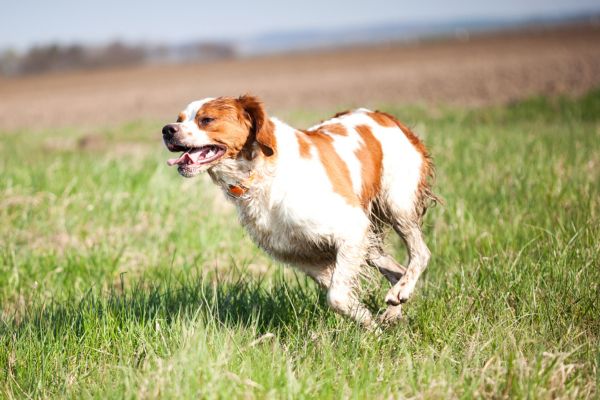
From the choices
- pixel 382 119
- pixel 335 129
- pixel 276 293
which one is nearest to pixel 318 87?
pixel 382 119

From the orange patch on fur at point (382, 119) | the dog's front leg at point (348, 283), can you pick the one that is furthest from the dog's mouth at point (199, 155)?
the orange patch on fur at point (382, 119)

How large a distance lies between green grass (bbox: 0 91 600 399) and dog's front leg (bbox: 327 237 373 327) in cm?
9

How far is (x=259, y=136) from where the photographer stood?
3.40 metres

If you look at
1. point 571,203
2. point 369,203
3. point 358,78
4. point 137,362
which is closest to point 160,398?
point 137,362

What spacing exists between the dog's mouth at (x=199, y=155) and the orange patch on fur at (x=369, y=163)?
33.6 inches

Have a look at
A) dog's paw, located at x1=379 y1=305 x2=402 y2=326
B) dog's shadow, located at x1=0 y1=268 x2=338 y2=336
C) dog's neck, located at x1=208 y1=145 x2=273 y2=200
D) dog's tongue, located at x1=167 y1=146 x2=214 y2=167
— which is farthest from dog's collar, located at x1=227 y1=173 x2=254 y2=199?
dog's paw, located at x1=379 y1=305 x2=402 y2=326

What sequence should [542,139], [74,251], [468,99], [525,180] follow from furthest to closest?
1. [468,99]
2. [542,139]
3. [525,180]
4. [74,251]

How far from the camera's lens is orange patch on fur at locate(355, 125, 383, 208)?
12.6 ft

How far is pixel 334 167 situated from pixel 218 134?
0.66 meters

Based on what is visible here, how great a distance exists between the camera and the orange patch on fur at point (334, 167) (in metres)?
3.55

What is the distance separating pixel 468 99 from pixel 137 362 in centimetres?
1603

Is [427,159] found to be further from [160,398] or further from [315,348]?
[160,398]

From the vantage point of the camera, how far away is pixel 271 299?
388cm

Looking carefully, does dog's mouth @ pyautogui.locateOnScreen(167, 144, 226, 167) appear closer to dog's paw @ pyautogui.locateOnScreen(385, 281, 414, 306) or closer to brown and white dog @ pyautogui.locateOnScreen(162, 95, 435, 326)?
brown and white dog @ pyautogui.locateOnScreen(162, 95, 435, 326)
